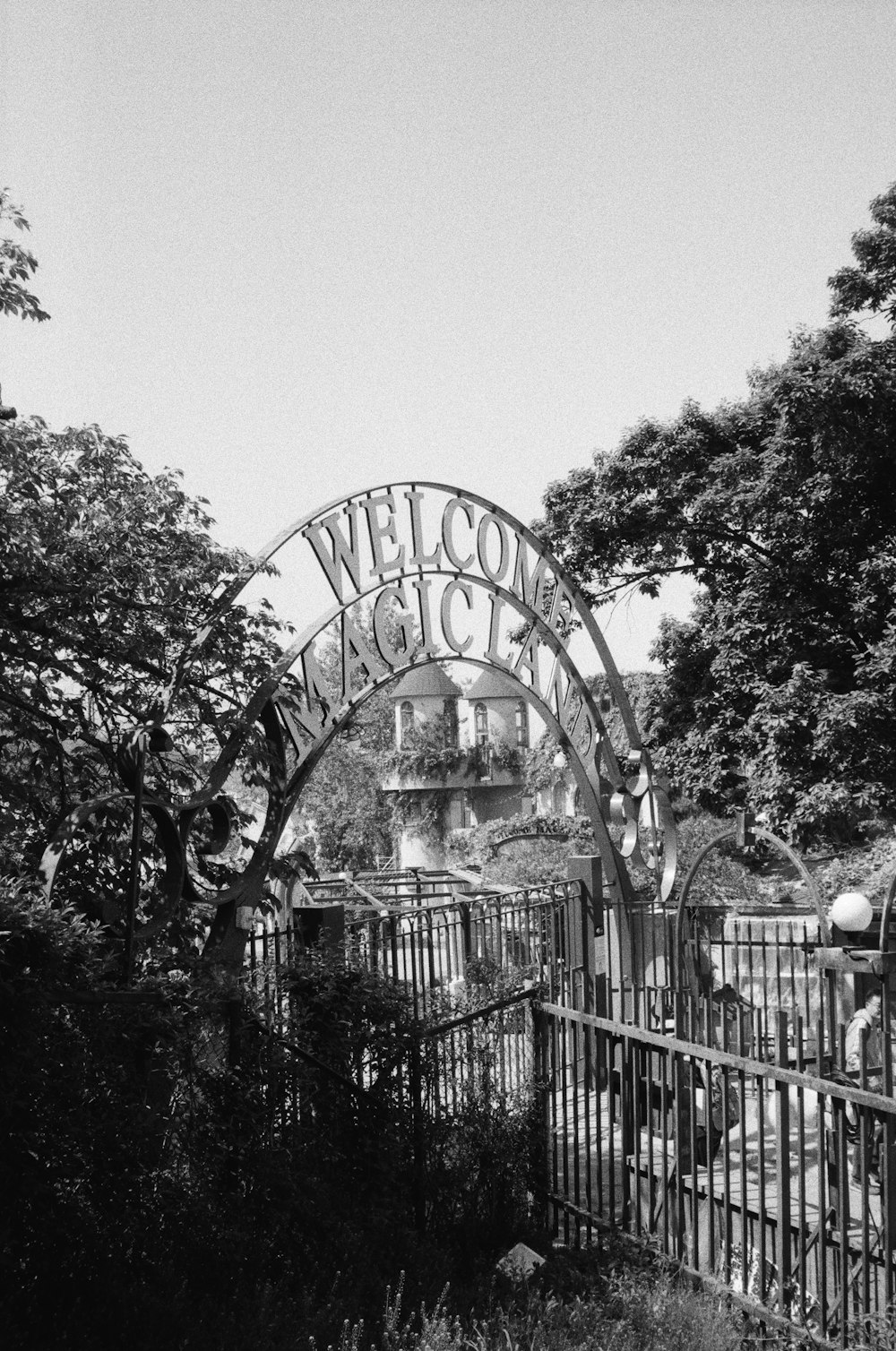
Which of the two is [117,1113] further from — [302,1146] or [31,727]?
[31,727]

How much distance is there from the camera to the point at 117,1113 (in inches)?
190

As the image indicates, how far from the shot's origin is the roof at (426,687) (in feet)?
179

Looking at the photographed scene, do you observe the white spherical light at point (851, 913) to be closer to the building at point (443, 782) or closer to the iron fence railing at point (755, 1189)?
the iron fence railing at point (755, 1189)

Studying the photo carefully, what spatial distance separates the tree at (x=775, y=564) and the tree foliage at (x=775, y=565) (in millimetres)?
29

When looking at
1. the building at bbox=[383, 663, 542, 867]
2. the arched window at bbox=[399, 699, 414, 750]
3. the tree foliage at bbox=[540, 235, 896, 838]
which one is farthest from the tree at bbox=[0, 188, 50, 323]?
the arched window at bbox=[399, 699, 414, 750]

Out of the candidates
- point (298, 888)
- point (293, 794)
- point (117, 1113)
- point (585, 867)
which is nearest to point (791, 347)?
point (585, 867)

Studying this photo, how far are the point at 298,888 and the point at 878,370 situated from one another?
1258 cm

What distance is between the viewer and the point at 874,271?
66.3 feet

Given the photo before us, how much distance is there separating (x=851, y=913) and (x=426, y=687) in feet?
156

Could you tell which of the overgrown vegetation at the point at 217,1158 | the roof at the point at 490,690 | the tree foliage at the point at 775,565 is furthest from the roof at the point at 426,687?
the overgrown vegetation at the point at 217,1158

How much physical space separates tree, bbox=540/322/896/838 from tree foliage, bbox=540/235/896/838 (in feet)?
0.10

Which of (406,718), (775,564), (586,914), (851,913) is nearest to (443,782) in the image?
(406,718)

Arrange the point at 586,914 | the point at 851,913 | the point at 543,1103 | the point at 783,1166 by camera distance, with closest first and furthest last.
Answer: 1. the point at 783,1166
2. the point at 543,1103
3. the point at 851,913
4. the point at 586,914

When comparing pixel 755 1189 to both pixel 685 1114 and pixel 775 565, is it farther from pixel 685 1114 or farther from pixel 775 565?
pixel 775 565
